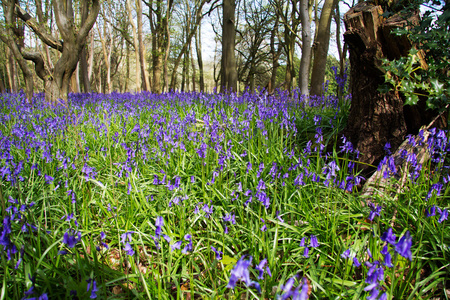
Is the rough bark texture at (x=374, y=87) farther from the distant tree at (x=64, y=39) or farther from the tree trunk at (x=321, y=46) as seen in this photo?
the distant tree at (x=64, y=39)

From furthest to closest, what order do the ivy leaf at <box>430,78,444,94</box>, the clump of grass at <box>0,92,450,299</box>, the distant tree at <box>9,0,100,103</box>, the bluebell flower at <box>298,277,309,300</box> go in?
the distant tree at <box>9,0,100,103</box> < the ivy leaf at <box>430,78,444,94</box> < the clump of grass at <box>0,92,450,299</box> < the bluebell flower at <box>298,277,309,300</box>

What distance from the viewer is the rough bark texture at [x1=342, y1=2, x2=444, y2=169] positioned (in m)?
2.53

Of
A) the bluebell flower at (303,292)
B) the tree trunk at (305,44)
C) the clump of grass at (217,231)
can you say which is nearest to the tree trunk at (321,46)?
the tree trunk at (305,44)

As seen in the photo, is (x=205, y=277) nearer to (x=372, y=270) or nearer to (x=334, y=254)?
(x=334, y=254)

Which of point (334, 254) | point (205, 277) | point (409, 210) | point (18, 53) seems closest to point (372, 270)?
point (334, 254)

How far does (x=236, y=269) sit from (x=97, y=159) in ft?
9.21

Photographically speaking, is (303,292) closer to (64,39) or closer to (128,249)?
(128,249)

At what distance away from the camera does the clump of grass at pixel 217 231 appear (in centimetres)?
132

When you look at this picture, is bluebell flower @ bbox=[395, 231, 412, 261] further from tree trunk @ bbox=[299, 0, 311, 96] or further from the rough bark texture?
tree trunk @ bbox=[299, 0, 311, 96]

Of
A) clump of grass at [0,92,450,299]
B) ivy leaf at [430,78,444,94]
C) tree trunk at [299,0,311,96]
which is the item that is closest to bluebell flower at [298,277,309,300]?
clump of grass at [0,92,450,299]

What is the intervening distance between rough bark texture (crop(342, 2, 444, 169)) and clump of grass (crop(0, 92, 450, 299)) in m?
0.47

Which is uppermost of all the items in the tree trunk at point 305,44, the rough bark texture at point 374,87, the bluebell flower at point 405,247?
the tree trunk at point 305,44

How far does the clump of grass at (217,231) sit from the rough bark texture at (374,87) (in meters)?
0.47

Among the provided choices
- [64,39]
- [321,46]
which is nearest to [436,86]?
[321,46]
